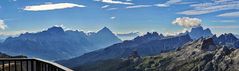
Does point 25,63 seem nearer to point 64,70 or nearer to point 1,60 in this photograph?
point 1,60

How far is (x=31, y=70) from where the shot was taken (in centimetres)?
1356

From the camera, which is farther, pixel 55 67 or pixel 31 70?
pixel 31 70

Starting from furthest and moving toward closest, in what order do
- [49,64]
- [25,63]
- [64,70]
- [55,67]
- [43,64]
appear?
[25,63] < [43,64] < [49,64] < [55,67] < [64,70]

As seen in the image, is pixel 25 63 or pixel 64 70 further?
pixel 25 63

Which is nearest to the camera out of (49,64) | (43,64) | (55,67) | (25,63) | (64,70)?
(64,70)

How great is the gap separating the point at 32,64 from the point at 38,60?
306mm

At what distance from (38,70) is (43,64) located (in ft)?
1.70

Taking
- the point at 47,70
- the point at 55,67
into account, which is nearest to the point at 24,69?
the point at 47,70

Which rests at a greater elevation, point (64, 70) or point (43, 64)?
point (64, 70)

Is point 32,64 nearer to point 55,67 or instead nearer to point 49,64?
point 49,64

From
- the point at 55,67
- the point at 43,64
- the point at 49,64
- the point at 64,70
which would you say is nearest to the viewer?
the point at 64,70

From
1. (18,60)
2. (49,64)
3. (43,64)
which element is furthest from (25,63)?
(49,64)

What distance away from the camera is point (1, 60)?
14430 mm

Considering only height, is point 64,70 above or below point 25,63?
above
